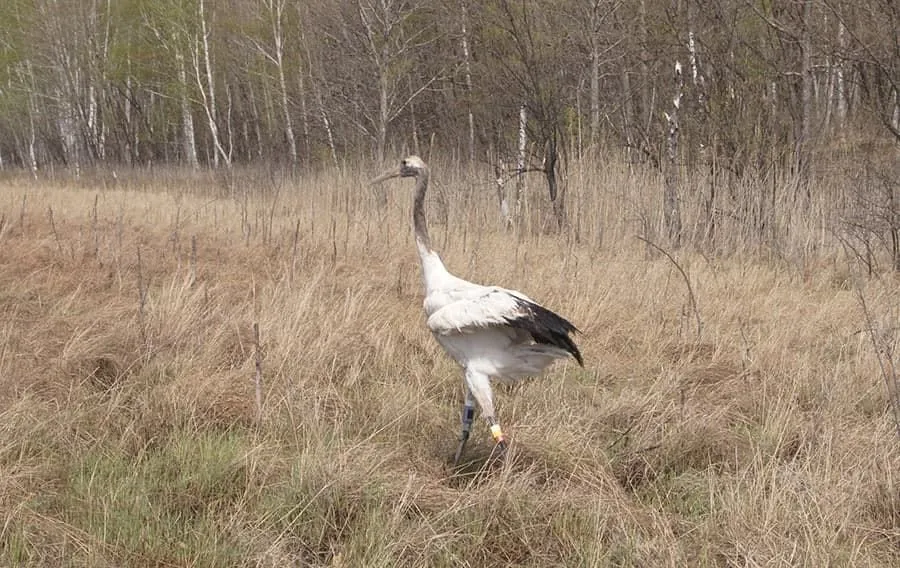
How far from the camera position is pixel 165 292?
4230 millimetres

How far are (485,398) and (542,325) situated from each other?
1.20 feet

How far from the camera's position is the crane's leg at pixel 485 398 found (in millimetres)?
2559

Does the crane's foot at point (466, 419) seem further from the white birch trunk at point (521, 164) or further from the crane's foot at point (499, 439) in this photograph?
the white birch trunk at point (521, 164)

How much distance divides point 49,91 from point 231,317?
28101 mm

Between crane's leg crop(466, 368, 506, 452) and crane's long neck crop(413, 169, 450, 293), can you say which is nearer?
crane's leg crop(466, 368, 506, 452)

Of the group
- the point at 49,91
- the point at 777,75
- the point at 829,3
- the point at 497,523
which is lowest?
the point at 497,523

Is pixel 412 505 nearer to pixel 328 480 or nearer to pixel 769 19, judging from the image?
pixel 328 480

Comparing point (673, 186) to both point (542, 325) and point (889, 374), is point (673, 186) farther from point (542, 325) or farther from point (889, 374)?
point (542, 325)

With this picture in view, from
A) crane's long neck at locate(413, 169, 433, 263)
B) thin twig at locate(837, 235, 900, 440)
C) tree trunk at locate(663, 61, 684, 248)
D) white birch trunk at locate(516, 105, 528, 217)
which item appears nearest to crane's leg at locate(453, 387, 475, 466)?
crane's long neck at locate(413, 169, 433, 263)

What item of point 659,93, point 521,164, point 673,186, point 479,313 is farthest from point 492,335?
point 659,93

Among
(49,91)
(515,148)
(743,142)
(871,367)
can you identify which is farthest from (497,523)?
(49,91)

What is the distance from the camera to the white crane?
96.8 inches

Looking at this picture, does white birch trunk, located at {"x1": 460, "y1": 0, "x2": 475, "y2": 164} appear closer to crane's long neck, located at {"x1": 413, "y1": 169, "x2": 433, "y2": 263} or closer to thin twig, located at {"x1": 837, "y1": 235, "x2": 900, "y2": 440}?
crane's long neck, located at {"x1": 413, "y1": 169, "x2": 433, "y2": 263}

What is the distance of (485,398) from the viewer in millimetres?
2576
